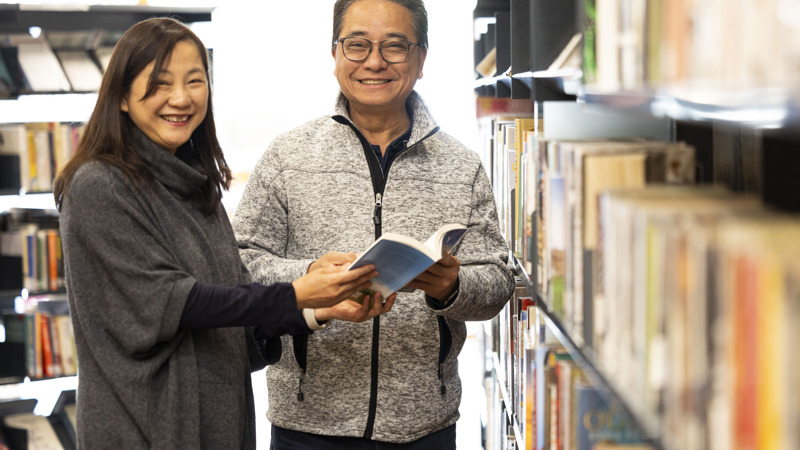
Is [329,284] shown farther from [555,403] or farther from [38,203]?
[38,203]

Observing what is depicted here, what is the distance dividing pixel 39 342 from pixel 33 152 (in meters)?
0.76

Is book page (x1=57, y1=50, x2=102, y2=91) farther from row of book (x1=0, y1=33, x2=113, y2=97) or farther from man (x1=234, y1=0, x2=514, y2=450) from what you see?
man (x1=234, y1=0, x2=514, y2=450)

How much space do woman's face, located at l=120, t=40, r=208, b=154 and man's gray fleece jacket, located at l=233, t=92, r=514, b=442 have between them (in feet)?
0.88

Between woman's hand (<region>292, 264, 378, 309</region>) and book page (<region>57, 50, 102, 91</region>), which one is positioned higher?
book page (<region>57, 50, 102, 91</region>)

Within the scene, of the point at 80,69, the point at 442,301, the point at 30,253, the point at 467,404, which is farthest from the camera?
the point at 467,404

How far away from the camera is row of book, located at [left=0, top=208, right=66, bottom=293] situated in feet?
10.4

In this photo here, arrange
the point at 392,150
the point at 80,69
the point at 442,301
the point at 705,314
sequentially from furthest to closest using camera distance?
the point at 80,69, the point at 392,150, the point at 442,301, the point at 705,314

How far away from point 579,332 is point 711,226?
18.5 inches

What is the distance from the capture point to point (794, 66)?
55cm

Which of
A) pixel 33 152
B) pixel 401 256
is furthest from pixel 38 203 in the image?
pixel 401 256

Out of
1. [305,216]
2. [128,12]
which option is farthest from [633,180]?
[128,12]

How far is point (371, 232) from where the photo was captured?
188cm

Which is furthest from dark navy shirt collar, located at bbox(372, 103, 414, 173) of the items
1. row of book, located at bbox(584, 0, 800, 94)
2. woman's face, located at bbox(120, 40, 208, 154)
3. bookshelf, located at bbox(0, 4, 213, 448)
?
bookshelf, located at bbox(0, 4, 213, 448)

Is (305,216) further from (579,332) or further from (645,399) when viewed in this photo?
(645,399)
